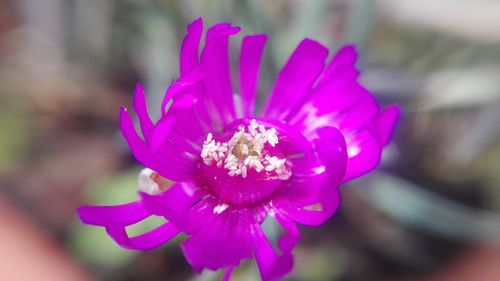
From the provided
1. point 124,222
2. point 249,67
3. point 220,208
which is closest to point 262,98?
point 249,67

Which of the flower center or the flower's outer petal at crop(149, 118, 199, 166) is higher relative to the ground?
the flower's outer petal at crop(149, 118, 199, 166)

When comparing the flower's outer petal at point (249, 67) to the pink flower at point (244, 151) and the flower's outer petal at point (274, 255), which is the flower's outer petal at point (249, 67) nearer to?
the pink flower at point (244, 151)

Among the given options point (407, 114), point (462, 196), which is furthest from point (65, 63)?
point (462, 196)

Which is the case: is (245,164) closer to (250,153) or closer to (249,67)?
(250,153)

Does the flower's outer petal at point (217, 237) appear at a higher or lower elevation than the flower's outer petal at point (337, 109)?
lower

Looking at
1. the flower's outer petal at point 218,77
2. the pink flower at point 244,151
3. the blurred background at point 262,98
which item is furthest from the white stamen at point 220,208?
the blurred background at point 262,98

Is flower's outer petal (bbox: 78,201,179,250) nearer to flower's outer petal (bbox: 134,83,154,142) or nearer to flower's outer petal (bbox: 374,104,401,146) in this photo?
flower's outer petal (bbox: 134,83,154,142)

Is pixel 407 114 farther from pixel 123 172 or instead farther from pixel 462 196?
pixel 123 172

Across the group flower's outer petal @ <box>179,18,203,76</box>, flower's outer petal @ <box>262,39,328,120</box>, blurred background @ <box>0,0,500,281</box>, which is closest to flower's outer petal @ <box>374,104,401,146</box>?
flower's outer petal @ <box>262,39,328,120</box>
